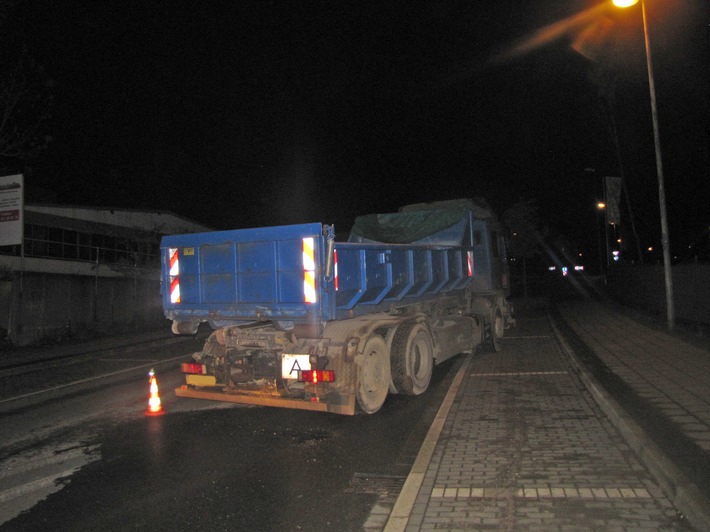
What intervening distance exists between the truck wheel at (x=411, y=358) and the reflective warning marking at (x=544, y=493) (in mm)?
3261

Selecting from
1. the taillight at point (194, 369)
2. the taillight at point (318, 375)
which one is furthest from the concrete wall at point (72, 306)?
the taillight at point (318, 375)

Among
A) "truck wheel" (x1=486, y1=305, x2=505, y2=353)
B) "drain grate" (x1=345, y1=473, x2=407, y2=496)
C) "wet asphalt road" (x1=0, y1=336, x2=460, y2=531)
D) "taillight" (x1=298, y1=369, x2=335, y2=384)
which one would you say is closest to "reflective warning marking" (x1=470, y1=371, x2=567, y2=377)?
"wet asphalt road" (x1=0, y1=336, x2=460, y2=531)

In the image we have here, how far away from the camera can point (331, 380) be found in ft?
20.7

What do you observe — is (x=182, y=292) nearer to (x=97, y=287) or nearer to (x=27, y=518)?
(x=27, y=518)

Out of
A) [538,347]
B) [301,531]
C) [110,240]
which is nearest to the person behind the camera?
[301,531]

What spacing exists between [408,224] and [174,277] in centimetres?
550

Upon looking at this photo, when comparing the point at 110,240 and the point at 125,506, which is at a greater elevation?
the point at 110,240

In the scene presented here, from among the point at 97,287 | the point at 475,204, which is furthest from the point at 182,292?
the point at 97,287

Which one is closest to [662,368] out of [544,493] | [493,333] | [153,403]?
[493,333]

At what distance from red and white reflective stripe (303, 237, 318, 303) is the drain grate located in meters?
2.16

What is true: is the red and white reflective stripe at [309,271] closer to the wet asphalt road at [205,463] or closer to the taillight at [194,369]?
the wet asphalt road at [205,463]

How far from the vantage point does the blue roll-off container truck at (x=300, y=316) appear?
6.39m

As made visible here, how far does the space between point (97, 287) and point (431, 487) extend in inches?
730

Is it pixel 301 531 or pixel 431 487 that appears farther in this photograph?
pixel 431 487
